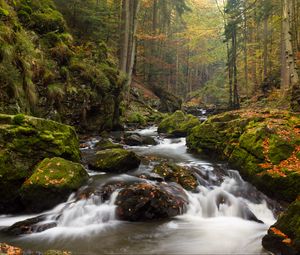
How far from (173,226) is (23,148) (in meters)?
4.13

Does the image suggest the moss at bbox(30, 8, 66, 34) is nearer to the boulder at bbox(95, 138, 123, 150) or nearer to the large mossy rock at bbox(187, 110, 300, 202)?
the boulder at bbox(95, 138, 123, 150)

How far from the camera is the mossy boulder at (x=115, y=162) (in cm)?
920

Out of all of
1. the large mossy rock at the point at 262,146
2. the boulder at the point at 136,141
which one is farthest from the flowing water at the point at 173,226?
the boulder at the point at 136,141

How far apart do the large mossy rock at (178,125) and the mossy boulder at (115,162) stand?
7696mm

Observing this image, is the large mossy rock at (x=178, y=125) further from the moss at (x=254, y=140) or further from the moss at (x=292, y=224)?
the moss at (x=292, y=224)

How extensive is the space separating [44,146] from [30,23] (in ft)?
25.7

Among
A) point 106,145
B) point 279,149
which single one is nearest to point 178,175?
point 279,149

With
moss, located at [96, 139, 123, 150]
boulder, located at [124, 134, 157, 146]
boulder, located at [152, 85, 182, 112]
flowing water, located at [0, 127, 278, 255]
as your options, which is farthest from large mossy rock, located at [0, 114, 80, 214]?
boulder, located at [152, 85, 182, 112]

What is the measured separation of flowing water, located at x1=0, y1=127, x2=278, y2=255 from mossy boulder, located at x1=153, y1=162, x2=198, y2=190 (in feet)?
0.85

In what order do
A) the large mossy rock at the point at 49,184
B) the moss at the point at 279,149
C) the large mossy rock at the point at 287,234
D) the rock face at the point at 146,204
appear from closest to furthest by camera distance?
the large mossy rock at the point at 287,234, the rock face at the point at 146,204, the large mossy rock at the point at 49,184, the moss at the point at 279,149

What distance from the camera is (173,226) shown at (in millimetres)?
6848

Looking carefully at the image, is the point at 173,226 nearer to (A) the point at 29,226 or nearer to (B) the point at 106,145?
(A) the point at 29,226

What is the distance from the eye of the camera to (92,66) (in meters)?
15.8

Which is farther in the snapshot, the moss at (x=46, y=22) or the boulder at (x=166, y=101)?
the boulder at (x=166, y=101)
